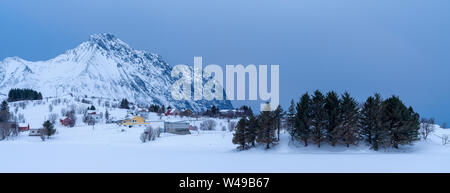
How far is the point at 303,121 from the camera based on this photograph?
30375 millimetres

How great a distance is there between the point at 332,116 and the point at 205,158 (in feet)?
58.5

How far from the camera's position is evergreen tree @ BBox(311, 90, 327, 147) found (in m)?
29.6

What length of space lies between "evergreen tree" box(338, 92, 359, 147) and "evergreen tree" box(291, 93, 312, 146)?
3502mm

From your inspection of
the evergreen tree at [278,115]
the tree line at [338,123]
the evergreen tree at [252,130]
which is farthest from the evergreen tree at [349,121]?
the evergreen tree at [252,130]

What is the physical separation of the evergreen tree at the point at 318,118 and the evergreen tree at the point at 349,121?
191cm

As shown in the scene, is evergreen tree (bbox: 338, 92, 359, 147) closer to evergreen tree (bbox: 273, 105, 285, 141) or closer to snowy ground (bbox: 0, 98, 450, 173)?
snowy ground (bbox: 0, 98, 450, 173)

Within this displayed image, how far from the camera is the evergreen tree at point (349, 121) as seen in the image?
29047 millimetres

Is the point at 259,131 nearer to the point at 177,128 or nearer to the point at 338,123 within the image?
the point at 338,123

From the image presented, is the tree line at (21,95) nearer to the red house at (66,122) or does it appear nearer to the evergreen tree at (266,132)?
the red house at (66,122)

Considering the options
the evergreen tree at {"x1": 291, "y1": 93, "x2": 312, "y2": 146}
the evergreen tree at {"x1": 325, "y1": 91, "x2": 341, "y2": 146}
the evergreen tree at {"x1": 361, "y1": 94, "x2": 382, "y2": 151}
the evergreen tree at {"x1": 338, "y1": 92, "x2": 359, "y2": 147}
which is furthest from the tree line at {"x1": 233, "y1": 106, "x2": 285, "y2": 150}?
the evergreen tree at {"x1": 361, "y1": 94, "x2": 382, "y2": 151}

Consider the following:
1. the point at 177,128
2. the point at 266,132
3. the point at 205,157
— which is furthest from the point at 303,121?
the point at 177,128

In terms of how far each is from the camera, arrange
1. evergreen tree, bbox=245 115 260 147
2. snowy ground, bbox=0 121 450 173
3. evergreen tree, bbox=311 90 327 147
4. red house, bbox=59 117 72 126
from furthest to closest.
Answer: red house, bbox=59 117 72 126, evergreen tree, bbox=245 115 260 147, evergreen tree, bbox=311 90 327 147, snowy ground, bbox=0 121 450 173
